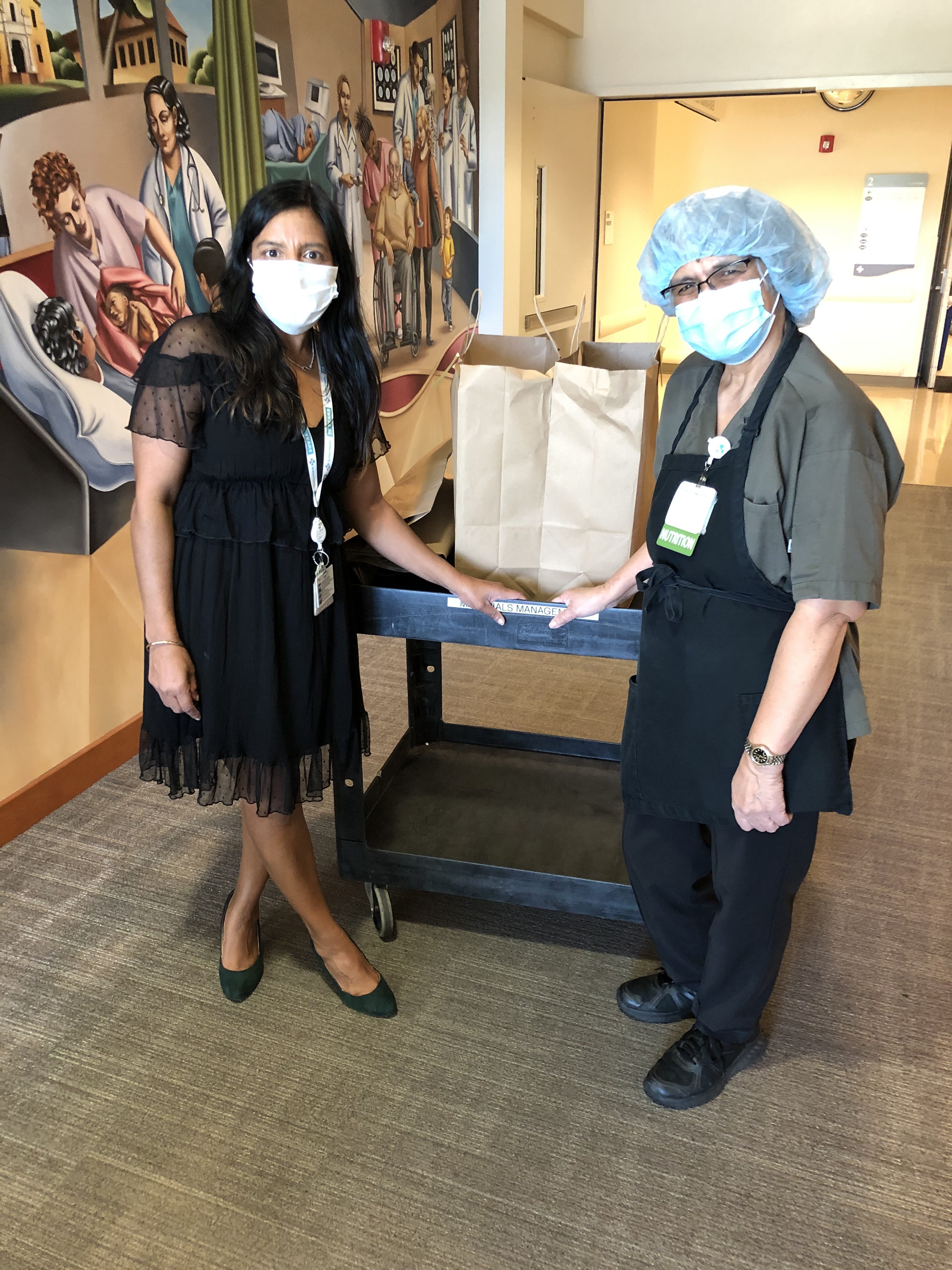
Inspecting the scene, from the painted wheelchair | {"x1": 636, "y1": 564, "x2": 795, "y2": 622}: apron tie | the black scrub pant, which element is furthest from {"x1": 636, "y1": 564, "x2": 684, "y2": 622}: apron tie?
the painted wheelchair

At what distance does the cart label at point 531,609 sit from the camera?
1.70 meters

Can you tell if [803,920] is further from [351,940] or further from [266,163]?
[266,163]

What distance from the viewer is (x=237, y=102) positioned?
117 inches

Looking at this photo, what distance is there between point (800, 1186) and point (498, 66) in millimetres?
4717

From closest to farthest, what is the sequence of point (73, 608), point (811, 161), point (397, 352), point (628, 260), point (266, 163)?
point (73, 608) → point (266, 163) → point (397, 352) → point (628, 260) → point (811, 161)

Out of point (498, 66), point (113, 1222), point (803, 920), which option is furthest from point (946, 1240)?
point (498, 66)

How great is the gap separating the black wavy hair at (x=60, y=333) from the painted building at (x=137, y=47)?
1.91ft

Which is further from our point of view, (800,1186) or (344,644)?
(344,644)

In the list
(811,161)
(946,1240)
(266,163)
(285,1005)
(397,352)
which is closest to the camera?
(946,1240)

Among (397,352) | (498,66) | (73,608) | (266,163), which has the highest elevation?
(498,66)

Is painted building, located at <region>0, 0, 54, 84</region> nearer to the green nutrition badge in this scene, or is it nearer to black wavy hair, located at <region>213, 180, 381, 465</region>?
black wavy hair, located at <region>213, 180, 381, 465</region>

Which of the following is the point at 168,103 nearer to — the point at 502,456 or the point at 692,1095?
the point at 502,456

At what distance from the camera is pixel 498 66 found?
4578 mm

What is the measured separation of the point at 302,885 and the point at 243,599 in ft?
2.03
